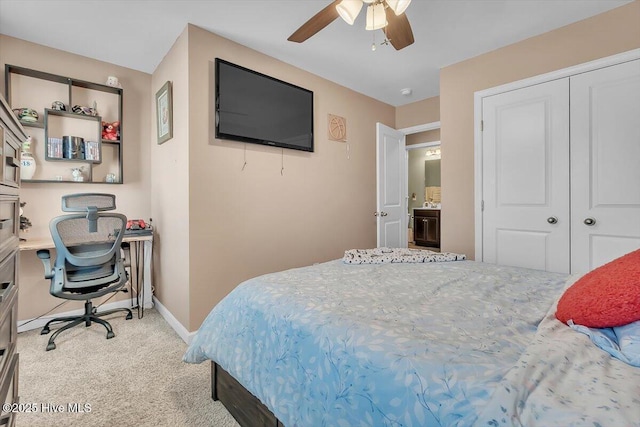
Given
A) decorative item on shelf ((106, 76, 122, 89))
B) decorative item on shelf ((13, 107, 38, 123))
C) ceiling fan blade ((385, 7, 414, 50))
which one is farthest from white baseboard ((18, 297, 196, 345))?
ceiling fan blade ((385, 7, 414, 50))

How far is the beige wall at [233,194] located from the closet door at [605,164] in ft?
7.02

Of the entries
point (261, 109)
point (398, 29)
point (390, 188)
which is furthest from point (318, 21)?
point (390, 188)

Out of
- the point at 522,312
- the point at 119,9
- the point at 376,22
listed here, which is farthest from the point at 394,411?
the point at 119,9

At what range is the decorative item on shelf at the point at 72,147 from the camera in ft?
8.70

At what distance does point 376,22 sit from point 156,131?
92.7 inches

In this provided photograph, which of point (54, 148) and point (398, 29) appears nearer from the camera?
point (398, 29)

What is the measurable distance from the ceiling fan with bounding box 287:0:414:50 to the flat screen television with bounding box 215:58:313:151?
0.75 metres

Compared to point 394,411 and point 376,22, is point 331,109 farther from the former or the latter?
point 394,411

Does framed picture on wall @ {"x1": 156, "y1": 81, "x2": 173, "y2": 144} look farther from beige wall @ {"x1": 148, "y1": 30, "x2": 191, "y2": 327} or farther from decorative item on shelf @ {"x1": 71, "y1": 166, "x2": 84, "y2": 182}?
decorative item on shelf @ {"x1": 71, "y1": 166, "x2": 84, "y2": 182}

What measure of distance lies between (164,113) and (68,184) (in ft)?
3.65

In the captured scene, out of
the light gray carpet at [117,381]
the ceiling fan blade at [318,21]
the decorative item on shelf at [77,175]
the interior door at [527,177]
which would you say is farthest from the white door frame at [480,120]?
the decorative item on shelf at [77,175]

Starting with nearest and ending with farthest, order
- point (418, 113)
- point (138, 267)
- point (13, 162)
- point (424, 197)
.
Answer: point (13, 162) → point (138, 267) → point (418, 113) → point (424, 197)

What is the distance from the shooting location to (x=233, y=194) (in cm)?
257

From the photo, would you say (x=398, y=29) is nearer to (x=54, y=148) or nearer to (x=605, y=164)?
(x=605, y=164)
